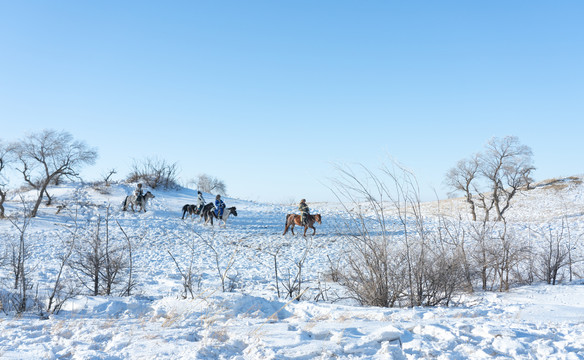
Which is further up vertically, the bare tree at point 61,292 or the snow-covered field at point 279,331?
the snow-covered field at point 279,331

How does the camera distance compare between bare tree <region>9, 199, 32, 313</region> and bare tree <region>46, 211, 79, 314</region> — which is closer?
bare tree <region>46, 211, 79, 314</region>

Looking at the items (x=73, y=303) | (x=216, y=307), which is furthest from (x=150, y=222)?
(x=216, y=307)

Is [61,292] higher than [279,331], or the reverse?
[279,331]

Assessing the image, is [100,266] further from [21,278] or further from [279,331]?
[279,331]

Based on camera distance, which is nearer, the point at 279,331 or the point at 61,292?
the point at 279,331

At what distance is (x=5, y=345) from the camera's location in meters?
2.57

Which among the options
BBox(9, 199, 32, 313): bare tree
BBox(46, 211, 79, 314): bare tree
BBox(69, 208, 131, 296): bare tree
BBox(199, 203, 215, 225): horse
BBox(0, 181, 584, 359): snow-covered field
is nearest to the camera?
BBox(0, 181, 584, 359): snow-covered field

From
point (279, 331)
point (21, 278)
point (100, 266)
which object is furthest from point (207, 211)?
point (279, 331)

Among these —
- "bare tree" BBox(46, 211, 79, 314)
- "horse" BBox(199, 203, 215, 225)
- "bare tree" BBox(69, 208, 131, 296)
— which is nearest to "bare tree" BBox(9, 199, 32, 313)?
"bare tree" BBox(46, 211, 79, 314)

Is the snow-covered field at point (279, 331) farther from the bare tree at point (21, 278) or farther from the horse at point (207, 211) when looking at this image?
the horse at point (207, 211)

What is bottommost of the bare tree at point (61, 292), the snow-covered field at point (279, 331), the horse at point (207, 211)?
the bare tree at point (61, 292)

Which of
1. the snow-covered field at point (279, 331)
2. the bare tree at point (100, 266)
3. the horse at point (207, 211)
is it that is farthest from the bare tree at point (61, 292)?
the horse at point (207, 211)

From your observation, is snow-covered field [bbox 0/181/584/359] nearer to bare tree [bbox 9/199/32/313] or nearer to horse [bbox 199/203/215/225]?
bare tree [bbox 9/199/32/313]

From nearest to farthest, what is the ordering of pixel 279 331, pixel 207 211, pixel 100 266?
pixel 279 331 → pixel 100 266 → pixel 207 211
